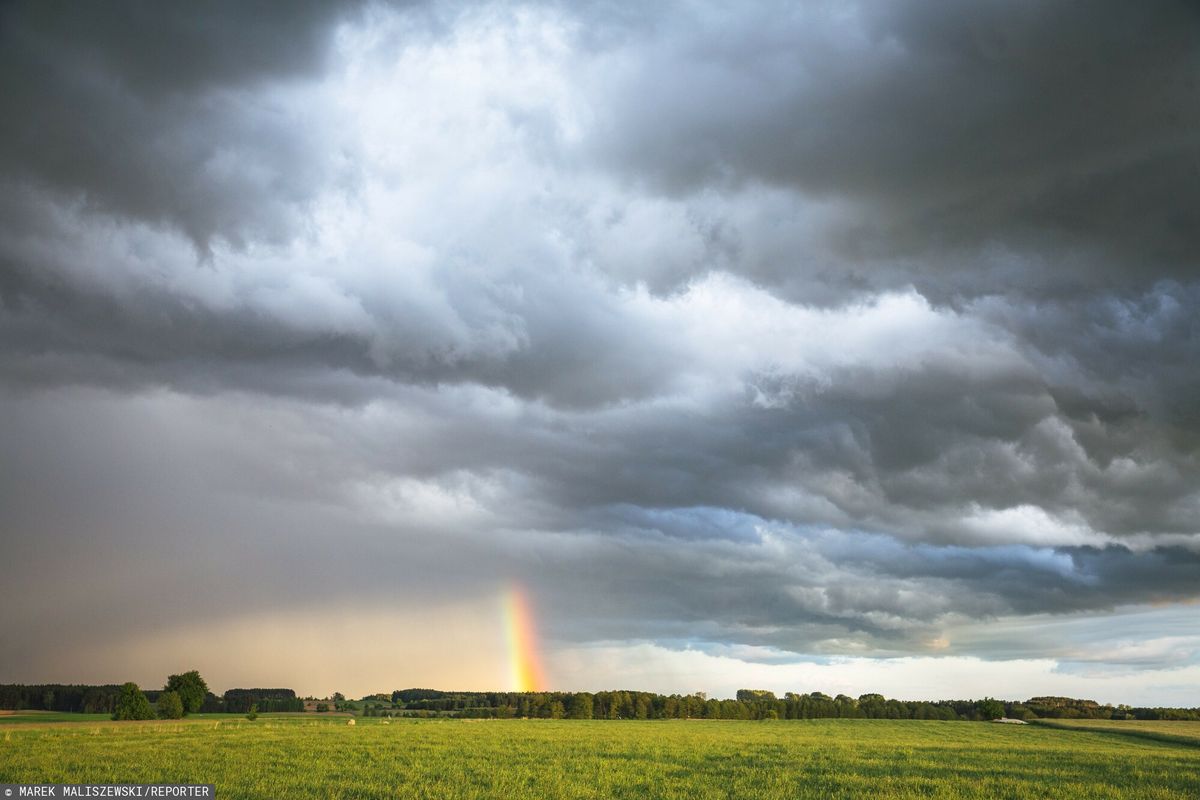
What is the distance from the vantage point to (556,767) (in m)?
38.4

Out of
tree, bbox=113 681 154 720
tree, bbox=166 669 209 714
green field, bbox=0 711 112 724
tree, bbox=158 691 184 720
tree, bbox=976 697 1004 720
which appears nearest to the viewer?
green field, bbox=0 711 112 724

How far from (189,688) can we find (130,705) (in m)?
15.2

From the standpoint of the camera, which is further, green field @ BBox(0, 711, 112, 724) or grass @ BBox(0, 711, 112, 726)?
grass @ BBox(0, 711, 112, 726)

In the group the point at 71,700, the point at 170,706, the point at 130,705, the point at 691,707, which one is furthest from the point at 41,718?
the point at 691,707

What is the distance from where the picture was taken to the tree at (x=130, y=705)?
124 meters

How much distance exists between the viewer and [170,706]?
131m

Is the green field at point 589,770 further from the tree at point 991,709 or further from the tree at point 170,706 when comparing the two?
the tree at point 991,709

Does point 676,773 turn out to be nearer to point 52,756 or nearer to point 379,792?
point 379,792

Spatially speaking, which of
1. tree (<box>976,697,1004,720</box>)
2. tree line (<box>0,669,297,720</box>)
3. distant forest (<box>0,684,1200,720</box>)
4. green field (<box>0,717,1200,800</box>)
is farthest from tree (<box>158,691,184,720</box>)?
tree (<box>976,697,1004,720</box>)

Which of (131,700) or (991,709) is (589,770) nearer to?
(131,700)

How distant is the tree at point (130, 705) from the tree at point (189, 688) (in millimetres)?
11246

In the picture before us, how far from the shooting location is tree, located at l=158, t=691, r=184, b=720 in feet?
431

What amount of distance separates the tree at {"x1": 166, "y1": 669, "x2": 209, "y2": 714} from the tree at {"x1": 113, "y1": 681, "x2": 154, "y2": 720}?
11246 millimetres

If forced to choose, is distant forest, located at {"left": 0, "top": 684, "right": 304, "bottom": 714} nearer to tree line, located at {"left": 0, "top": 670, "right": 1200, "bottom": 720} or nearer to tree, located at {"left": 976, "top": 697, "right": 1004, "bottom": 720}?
tree line, located at {"left": 0, "top": 670, "right": 1200, "bottom": 720}
